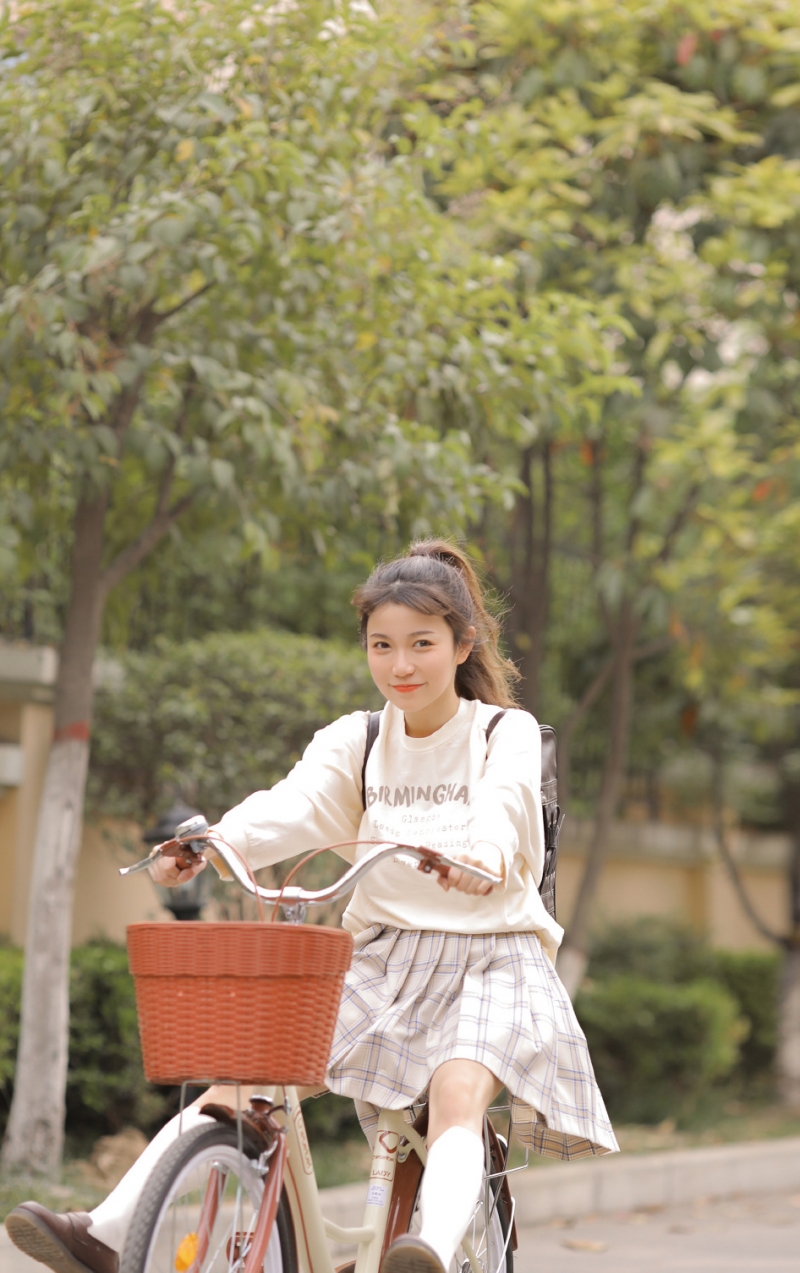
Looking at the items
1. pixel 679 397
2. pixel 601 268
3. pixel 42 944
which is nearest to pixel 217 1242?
pixel 42 944

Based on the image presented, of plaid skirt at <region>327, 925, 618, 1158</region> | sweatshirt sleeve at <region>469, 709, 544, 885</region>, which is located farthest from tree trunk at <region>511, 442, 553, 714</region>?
plaid skirt at <region>327, 925, 618, 1158</region>

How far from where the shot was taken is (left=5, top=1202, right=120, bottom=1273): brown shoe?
2527mm

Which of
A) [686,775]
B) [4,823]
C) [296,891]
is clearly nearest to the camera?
[296,891]

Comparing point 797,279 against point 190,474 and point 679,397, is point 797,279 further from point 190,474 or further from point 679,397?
point 190,474

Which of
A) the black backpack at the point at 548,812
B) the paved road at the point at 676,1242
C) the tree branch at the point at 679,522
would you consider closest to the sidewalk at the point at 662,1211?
the paved road at the point at 676,1242

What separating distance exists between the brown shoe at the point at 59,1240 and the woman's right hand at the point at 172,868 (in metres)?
0.59

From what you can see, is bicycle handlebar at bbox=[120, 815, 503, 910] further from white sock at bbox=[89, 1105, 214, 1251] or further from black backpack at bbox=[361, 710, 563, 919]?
black backpack at bbox=[361, 710, 563, 919]

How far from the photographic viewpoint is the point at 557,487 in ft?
33.7

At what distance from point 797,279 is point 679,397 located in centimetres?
98

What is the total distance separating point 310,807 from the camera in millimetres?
3162

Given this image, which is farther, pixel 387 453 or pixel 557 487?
pixel 557 487

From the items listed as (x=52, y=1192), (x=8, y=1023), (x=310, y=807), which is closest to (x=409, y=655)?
(x=310, y=807)

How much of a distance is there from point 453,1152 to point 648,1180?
4613 mm

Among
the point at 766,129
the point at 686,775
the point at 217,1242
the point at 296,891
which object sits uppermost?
the point at 766,129
